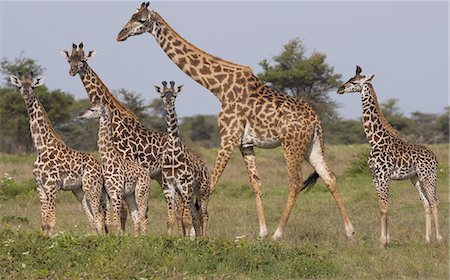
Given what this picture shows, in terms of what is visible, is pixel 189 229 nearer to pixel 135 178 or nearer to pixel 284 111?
pixel 135 178

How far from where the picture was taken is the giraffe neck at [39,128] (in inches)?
451

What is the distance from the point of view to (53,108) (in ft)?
116

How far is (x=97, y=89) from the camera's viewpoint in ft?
40.7

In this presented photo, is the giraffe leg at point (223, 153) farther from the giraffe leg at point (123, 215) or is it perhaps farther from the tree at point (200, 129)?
the tree at point (200, 129)

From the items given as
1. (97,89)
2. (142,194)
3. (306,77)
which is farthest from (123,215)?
(306,77)

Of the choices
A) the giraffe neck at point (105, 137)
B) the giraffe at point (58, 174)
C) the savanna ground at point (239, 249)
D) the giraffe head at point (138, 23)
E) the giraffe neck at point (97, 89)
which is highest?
the giraffe head at point (138, 23)

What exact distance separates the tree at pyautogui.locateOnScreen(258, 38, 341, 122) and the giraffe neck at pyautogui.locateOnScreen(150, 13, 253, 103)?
81.3 feet

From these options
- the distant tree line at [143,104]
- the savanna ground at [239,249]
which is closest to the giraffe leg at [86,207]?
the savanna ground at [239,249]

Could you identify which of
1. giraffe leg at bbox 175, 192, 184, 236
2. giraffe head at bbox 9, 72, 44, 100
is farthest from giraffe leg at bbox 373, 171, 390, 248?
giraffe head at bbox 9, 72, 44, 100

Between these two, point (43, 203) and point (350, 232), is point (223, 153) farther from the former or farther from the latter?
point (43, 203)

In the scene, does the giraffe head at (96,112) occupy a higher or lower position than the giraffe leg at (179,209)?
higher

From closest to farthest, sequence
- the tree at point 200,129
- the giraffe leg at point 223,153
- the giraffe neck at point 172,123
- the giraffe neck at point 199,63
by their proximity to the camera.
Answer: the giraffe neck at point 172,123 < the giraffe leg at point 223,153 < the giraffe neck at point 199,63 < the tree at point 200,129

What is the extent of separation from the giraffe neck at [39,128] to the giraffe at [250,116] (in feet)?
5.05

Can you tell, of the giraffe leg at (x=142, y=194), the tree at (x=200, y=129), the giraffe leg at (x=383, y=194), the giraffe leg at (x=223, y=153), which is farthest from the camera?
the tree at (x=200, y=129)
